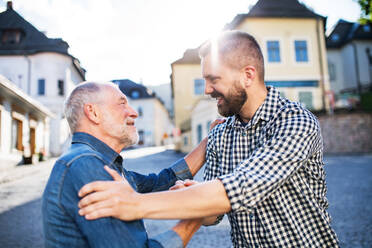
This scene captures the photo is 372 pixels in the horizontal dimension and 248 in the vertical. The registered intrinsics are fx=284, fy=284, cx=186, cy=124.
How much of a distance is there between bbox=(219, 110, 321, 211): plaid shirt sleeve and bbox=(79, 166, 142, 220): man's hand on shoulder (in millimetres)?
374

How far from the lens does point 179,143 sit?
3153 cm

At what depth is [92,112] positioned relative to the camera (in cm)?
169

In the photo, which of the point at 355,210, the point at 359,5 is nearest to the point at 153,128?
the point at 359,5

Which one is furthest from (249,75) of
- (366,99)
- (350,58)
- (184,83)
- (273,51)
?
(350,58)

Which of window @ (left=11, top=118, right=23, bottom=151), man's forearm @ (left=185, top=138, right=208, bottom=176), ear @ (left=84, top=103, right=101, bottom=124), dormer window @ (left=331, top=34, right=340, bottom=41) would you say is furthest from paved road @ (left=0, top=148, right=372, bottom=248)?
dormer window @ (left=331, top=34, right=340, bottom=41)

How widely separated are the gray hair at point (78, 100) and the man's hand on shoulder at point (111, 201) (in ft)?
2.17

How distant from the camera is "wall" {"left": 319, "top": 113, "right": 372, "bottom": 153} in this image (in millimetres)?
17984

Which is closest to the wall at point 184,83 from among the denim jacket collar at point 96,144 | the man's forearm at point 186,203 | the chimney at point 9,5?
the chimney at point 9,5

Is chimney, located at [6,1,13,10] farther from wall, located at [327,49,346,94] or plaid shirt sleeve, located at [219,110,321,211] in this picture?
wall, located at [327,49,346,94]

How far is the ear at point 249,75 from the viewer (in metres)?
1.66

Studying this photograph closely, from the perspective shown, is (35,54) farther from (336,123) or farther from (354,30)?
(354,30)

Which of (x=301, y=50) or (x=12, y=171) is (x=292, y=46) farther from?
(x=12, y=171)

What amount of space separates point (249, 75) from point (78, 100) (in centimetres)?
102

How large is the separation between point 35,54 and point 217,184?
414 cm
